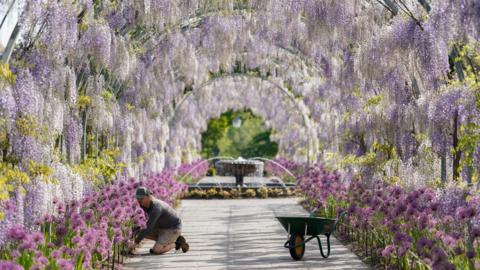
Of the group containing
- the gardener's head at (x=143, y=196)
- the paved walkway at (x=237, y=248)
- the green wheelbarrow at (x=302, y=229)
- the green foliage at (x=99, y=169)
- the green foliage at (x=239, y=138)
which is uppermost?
the green foliage at (x=239, y=138)

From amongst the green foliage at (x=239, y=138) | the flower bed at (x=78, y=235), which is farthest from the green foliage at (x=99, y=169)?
the green foliage at (x=239, y=138)

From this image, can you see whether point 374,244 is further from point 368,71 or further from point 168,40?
point 168,40

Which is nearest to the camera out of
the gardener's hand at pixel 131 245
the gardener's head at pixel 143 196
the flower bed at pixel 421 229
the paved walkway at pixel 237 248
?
the flower bed at pixel 421 229

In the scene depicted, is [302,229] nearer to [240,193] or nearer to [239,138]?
[240,193]

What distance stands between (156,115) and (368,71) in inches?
322

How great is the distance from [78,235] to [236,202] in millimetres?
11156

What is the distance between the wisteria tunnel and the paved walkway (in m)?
0.03

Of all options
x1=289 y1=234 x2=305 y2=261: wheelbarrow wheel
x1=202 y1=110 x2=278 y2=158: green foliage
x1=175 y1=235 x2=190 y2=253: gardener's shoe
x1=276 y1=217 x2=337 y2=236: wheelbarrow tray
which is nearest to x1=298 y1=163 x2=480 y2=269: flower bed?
x1=276 y1=217 x2=337 y2=236: wheelbarrow tray

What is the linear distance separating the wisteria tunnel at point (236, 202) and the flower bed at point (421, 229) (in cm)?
2

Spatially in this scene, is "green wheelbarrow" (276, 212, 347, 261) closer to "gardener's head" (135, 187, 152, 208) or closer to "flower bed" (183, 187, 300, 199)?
"gardener's head" (135, 187, 152, 208)

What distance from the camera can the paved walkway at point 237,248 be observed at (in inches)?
294

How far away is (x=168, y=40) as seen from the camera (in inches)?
549

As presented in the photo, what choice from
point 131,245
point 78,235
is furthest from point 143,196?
point 78,235

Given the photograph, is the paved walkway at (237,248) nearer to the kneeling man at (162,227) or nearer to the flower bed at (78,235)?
the kneeling man at (162,227)
